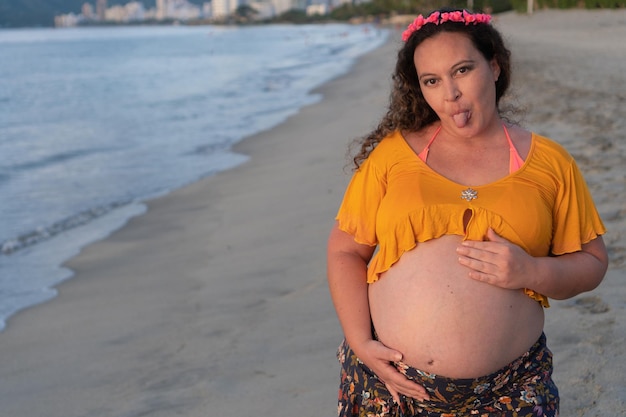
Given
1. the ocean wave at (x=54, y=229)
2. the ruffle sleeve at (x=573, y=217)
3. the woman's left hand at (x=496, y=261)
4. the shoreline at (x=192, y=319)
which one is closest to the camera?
the woman's left hand at (x=496, y=261)

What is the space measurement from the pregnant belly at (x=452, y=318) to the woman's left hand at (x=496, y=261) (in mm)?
36

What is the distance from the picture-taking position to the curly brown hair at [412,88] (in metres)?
2.12

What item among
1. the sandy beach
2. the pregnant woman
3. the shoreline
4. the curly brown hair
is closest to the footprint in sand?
the sandy beach

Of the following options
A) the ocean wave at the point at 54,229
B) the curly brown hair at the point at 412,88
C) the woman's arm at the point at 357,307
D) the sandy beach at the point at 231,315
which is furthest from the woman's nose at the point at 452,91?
the ocean wave at the point at 54,229

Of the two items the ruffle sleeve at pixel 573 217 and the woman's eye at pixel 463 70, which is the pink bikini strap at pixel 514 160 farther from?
the woman's eye at pixel 463 70

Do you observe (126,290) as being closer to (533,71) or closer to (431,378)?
(431,378)

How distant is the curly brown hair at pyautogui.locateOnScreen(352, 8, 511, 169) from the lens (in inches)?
83.6

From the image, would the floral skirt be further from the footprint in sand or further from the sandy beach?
the footprint in sand

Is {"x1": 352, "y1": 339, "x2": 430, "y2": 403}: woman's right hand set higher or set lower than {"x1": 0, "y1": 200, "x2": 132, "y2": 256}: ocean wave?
higher

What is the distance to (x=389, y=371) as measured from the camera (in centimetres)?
203

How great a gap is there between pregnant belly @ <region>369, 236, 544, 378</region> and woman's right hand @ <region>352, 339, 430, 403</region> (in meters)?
0.04

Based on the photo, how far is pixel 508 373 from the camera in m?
2.04

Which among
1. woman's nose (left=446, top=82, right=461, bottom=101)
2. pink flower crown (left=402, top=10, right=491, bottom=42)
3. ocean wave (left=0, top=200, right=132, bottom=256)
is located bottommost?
ocean wave (left=0, top=200, right=132, bottom=256)

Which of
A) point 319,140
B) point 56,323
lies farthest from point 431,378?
point 319,140
